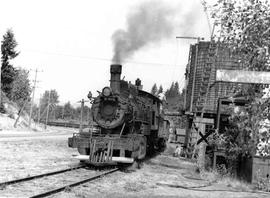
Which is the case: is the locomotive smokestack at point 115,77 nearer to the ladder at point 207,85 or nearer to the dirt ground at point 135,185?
the dirt ground at point 135,185

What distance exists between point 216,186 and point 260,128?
225 cm

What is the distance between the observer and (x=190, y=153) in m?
19.5

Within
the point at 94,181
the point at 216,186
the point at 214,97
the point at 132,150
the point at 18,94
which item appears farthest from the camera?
the point at 18,94

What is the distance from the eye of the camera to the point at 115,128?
13.6 m

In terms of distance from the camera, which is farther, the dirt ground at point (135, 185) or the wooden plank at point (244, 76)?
the wooden plank at point (244, 76)

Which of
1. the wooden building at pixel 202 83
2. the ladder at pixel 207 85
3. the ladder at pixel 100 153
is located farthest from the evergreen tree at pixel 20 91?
the ladder at pixel 100 153

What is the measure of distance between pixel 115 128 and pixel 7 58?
130ft

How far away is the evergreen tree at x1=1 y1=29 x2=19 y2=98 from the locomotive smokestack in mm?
38187

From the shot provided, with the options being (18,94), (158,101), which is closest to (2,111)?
(18,94)

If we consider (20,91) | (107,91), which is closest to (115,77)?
(107,91)

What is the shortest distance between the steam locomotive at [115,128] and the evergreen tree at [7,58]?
123ft

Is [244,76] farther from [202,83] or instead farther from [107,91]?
[202,83]

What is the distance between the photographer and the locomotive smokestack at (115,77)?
43.5 ft

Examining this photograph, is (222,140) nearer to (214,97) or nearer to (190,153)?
(190,153)
